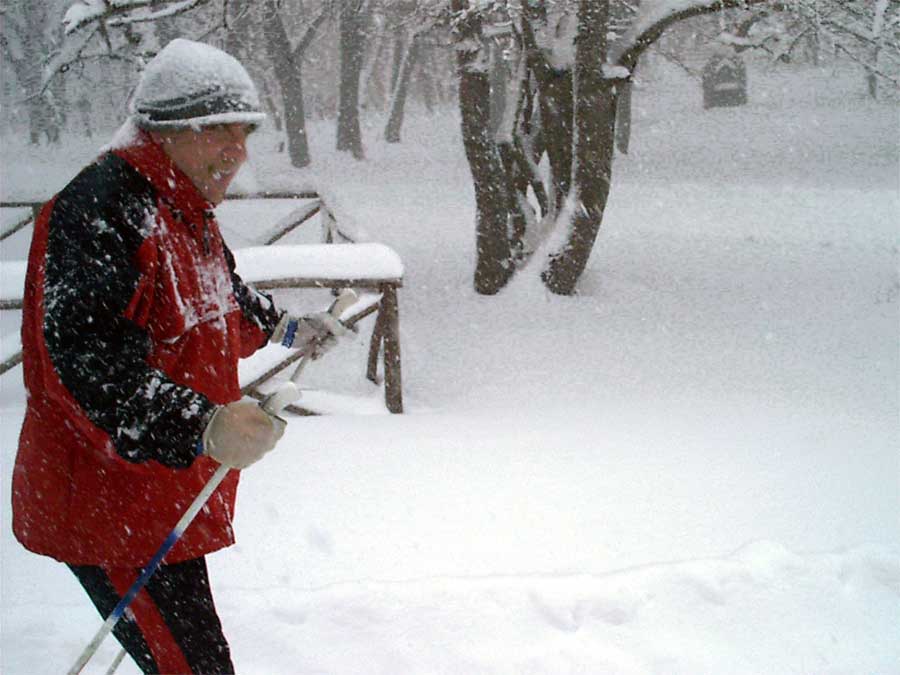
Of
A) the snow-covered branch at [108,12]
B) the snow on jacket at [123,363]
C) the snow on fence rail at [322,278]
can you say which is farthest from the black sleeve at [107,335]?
the snow-covered branch at [108,12]

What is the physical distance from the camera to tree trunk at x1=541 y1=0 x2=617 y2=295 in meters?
8.27

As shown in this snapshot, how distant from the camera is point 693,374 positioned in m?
7.32

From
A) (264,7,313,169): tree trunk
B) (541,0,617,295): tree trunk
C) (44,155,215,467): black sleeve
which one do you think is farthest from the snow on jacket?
(264,7,313,169): tree trunk

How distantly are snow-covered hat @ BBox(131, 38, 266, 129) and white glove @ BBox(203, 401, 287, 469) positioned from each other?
64 cm

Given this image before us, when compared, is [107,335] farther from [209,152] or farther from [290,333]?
[290,333]

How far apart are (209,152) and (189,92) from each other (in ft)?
0.44

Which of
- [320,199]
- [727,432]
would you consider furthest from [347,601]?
[320,199]

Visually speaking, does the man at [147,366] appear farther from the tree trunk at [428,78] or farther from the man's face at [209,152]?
the tree trunk at [428,78]

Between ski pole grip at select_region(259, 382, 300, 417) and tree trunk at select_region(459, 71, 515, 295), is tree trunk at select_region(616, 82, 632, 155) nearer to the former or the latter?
tree trunk at select_region(459, 71, 515, 295)

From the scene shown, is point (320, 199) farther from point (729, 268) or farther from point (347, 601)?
point (347, 601)

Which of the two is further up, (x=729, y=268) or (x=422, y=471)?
(x=422, y=471)

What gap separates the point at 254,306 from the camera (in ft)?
8.16

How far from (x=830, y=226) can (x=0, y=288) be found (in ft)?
42.6

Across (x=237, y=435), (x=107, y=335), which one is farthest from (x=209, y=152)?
(x=237, y=435)
